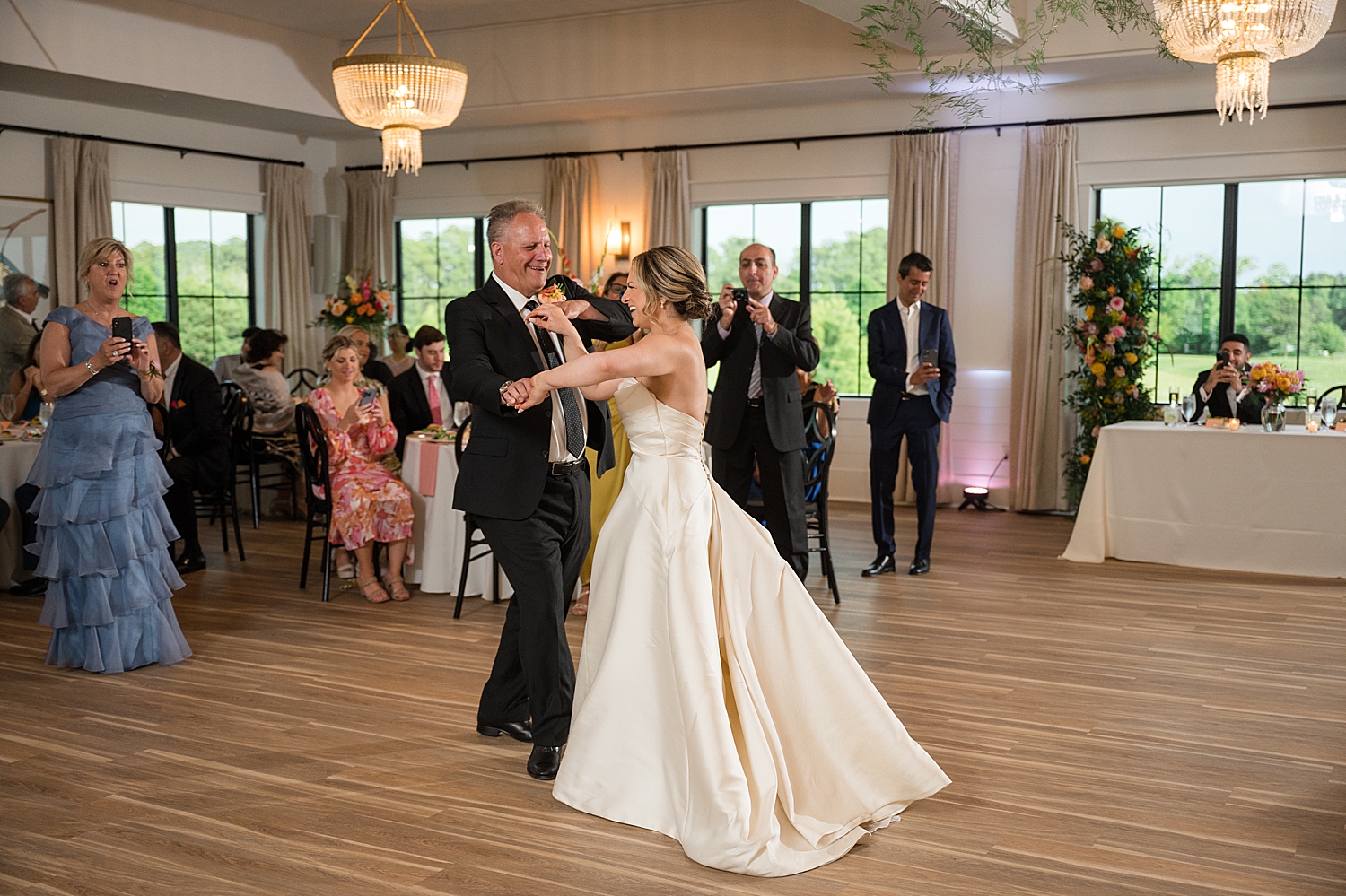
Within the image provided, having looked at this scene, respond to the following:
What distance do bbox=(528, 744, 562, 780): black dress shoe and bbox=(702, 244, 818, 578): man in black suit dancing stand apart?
2.28 meters

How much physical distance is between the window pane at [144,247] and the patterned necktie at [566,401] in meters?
8.10

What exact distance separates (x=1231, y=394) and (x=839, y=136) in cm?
405

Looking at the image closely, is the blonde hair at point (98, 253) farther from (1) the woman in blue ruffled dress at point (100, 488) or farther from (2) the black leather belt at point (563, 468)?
(2) the black leather belt at point (563, 468)

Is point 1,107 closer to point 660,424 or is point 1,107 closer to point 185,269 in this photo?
point 185,269

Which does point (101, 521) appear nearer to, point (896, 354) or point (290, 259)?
point (896, 354)

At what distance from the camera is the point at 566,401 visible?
141 inches

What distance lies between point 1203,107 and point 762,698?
736 cm

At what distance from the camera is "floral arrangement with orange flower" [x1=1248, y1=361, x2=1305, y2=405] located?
696cm

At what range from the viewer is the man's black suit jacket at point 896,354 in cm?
685

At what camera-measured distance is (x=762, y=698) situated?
124 inches

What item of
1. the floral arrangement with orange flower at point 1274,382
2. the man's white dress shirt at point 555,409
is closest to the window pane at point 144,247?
the man's white dress shirt at point 555,409

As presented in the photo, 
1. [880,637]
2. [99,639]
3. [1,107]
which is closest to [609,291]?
[880,637]

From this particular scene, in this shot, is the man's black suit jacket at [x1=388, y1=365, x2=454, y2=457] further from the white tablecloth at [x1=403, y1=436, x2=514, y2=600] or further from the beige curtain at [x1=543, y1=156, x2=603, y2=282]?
the beige curtain at [x1=543, y1=156, x2=603, y2=282]

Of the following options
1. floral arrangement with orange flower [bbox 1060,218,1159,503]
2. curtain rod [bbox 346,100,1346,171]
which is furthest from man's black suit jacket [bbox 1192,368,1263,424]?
curtain rod [bbox 346,100,1346,171]
